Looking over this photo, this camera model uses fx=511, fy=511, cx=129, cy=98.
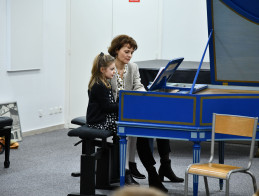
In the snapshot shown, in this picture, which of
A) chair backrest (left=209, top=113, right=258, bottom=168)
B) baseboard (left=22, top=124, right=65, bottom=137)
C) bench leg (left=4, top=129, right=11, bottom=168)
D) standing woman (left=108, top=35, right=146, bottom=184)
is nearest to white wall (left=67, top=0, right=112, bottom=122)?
baseboard (left=22, top=124, right=65, bottom=137)

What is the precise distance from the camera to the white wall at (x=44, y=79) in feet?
20.1

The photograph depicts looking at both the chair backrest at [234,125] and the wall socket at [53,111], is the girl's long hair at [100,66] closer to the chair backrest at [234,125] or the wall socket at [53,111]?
the chair backrest at [234,125]

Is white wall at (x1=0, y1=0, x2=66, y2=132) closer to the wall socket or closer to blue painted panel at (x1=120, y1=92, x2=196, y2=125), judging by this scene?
the wall socket

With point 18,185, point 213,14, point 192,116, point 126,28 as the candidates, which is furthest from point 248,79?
point 126,28

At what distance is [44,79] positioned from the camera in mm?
6750

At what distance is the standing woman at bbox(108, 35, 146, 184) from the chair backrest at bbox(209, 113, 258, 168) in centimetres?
106

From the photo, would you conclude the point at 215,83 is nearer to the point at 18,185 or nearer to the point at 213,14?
the point at 213,14

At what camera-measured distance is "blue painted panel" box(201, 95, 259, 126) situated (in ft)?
11.7

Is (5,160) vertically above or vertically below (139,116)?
below

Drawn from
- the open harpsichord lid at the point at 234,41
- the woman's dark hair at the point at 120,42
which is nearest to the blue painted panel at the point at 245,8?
the open harpsichord lid at the point at 234,41

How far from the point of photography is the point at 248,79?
4316 mm

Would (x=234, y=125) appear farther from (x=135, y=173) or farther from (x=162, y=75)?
(x=135, y=173)

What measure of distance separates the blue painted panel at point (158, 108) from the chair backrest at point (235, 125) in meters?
0.17

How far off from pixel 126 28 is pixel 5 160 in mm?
2867
